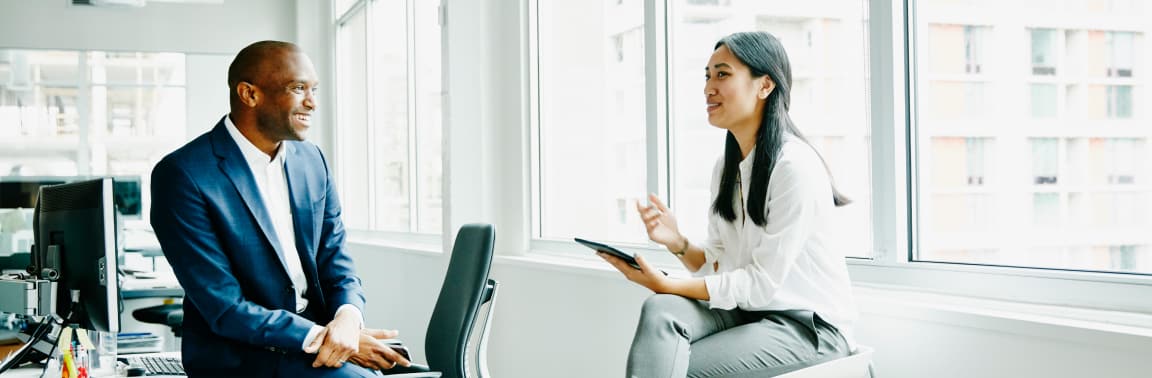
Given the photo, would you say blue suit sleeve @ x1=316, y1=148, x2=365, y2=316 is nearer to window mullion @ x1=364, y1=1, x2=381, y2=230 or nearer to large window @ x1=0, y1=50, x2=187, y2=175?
window mullion @ x1=364, y1=1, x2=381, y2=230

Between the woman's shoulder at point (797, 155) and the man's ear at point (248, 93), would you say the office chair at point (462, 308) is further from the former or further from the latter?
the woman's shoulder at point (797, 155)

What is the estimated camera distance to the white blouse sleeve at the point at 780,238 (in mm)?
2064

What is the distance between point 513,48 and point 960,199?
247 cm

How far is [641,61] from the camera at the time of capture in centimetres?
383

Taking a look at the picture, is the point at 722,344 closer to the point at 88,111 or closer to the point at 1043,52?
the point at 1043,52

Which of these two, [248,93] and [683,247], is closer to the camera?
[248,93]

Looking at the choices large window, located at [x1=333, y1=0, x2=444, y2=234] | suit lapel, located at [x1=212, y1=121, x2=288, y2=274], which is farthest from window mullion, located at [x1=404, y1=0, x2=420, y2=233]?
suit lapel, located at [x1=212, y1=121, x2=288, y2=274]

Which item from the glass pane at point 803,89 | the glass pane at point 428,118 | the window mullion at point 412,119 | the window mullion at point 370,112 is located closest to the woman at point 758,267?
the glass pane at point 803,89

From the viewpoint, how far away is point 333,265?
236 cm

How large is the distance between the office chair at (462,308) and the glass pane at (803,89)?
648 millimetres

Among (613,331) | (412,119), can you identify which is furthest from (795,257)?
(412,119)

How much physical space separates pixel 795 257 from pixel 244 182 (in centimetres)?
118

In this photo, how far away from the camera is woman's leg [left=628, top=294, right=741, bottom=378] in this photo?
76.3 inches

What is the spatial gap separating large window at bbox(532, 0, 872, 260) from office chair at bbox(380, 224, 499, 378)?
2.49 feet
